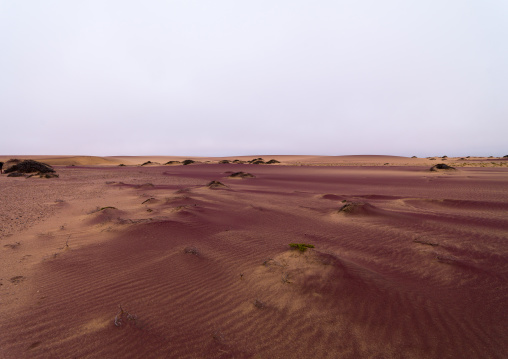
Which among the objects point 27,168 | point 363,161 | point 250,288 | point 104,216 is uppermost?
point 363,161

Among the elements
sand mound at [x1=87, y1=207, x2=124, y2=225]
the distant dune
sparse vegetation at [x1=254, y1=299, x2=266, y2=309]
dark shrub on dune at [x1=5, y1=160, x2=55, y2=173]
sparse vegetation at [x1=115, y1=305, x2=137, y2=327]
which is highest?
the distant dune

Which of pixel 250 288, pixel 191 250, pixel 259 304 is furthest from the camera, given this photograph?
pixel 191 250

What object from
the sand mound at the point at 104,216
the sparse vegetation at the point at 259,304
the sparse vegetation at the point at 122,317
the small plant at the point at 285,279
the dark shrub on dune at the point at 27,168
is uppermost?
the dark shrub on dune at the point at 27,168

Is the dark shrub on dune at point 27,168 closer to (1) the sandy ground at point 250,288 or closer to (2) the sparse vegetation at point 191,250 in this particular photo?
(1) the sandy ground at point 250,288

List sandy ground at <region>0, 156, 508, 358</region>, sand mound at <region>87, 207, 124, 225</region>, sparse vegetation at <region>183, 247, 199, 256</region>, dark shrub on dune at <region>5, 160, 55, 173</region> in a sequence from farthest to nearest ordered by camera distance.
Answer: dark shrub on dune at <region>5, 160, 55, 173</region> < sand mound at <region>87, 207, 124, 225</region> < sparse vegetation at <region>183, 247, 199, 256</region> < sandy ground at <region>0, 156, 508, 358</region>

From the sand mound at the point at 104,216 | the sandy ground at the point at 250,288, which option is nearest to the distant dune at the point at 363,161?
the sandy ground at the point at 250,288

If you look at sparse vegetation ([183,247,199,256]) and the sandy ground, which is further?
sparse vegetation ([183,247,199,256])

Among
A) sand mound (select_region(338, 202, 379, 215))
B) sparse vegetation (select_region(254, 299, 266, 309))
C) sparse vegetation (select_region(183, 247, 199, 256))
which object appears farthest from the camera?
sand mound (select_region(338, 202, 379, 215))

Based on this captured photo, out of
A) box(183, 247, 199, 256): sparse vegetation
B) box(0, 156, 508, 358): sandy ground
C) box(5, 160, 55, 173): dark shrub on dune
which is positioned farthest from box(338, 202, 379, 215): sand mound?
box(5, 160, 55, 173): dark shrub on dune

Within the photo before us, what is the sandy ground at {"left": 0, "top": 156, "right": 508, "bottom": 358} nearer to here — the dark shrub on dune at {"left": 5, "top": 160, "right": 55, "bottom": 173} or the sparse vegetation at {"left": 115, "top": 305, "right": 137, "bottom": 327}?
the sparse vegetation at {"left": 115, "top": 305, "right": 137, "bottom": 327}

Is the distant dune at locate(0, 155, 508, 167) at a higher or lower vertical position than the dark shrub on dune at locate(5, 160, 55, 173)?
higher

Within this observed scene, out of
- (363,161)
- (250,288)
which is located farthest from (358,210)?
(363,161)

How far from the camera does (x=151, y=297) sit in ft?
11.4

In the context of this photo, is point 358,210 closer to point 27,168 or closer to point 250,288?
point 250,288
